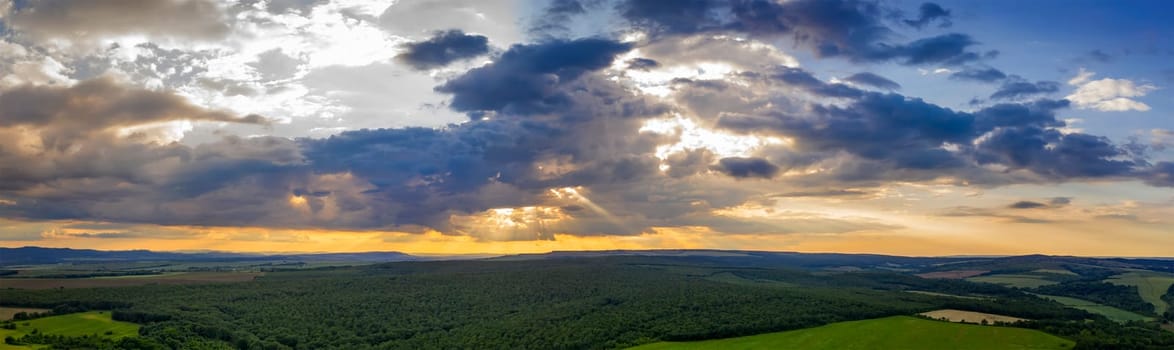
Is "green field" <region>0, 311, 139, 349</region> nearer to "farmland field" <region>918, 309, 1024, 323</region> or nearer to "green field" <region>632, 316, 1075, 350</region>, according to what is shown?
"green field" <region>632, 316, 1075, 350</region>

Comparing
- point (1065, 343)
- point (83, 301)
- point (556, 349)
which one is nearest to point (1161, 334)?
point (1065, 343)

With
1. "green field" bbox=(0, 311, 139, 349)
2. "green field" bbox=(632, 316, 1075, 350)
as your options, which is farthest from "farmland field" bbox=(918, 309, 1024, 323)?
"green field" bbox=(0, 311, 139, 349)

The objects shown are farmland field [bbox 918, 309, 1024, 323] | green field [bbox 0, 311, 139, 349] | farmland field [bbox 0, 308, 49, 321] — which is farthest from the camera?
farmland field [bbox 918, 309, 1024, 323]

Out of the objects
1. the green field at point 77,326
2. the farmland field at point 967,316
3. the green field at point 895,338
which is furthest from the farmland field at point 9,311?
the farmland field at point 967,316

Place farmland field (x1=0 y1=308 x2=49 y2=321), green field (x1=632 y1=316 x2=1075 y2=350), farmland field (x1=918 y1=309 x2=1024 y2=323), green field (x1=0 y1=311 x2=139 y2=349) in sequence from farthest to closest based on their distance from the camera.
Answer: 1. farmland field (x1=918 y1=309 x2=1024 y2=323)
2. farmland field (x1=0 y1=308 x2=49 y2=321)
3. green field (x1=0 y1=311 x2=139 y2=349)
4. green field (x1=632 y1=316 x2=1075 y2=350)

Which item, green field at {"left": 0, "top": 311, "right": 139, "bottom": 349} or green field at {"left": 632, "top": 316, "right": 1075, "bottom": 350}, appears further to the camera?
green field at {"left": 0, "top": 311, "right": 139, "bottom": 349}

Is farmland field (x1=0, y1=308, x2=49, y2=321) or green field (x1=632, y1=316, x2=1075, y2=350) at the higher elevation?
farmland field (x1=0, y1=308, x2=49, y2=321)

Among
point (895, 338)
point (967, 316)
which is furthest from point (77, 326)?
point (967, 316)

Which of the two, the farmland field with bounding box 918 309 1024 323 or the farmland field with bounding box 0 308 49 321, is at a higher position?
the farmland field with bounding box 0 308 49 321

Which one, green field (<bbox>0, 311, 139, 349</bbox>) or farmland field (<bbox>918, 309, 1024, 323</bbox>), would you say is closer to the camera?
green field (<bbox>0, 311, 139, 349</bbox>)
